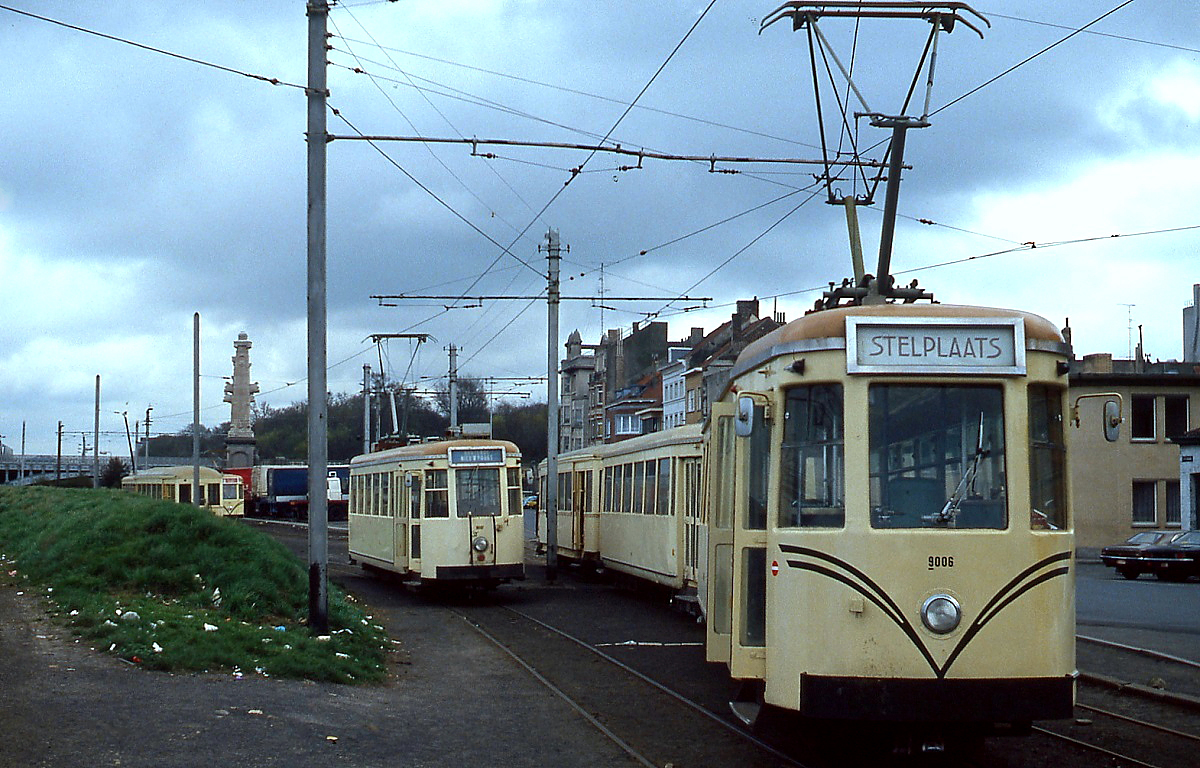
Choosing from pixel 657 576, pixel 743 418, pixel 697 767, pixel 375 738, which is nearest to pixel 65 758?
pixel 375 738

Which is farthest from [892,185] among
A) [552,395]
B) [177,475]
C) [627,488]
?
[177,475]

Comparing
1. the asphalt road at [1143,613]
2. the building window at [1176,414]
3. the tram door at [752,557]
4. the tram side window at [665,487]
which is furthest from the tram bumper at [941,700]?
the building window at [1176,414]

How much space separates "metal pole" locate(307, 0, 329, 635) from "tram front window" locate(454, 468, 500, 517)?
6.77 meters

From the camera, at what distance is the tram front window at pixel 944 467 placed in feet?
26.6

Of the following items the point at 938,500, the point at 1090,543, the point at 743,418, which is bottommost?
the point at 1090,543

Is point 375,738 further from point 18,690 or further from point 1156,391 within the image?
point 1156,391

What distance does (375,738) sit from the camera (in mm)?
10227

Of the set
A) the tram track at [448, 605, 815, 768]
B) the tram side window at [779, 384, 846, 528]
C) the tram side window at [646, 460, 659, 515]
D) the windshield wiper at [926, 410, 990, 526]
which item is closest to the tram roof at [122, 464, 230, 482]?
the tram side window at [646, 460, 659, 515]

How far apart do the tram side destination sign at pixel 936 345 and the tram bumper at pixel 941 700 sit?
1882 mm

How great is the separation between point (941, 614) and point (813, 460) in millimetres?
1220

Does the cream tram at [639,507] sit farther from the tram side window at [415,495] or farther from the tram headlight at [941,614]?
the tram headlight at [941,614]

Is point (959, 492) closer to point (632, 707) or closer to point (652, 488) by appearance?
point (632, 707)

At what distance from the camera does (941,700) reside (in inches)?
312

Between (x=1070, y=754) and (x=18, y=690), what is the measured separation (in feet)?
26.8
